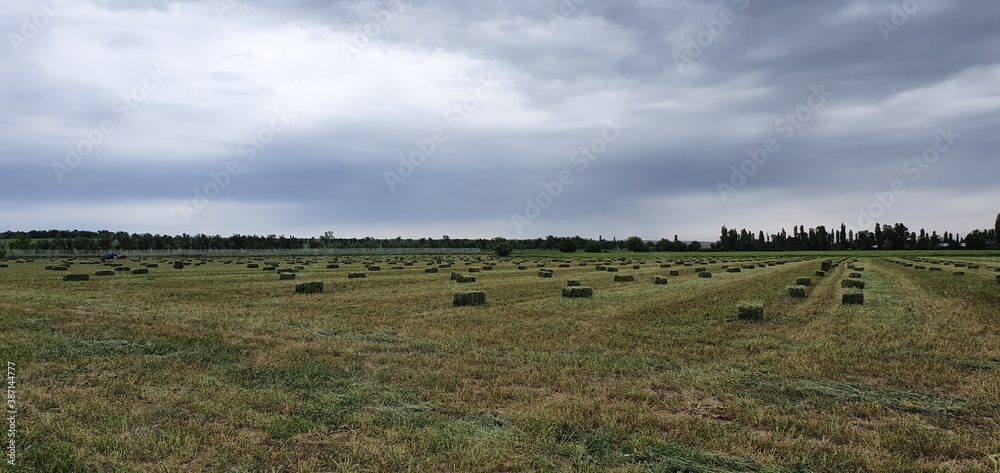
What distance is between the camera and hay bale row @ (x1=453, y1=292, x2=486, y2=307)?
825 inches

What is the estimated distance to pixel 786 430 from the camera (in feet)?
23.4

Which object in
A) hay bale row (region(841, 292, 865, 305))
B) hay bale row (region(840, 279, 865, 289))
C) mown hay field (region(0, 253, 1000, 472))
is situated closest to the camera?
mown hay field (region(0, 253, 1000, 472))

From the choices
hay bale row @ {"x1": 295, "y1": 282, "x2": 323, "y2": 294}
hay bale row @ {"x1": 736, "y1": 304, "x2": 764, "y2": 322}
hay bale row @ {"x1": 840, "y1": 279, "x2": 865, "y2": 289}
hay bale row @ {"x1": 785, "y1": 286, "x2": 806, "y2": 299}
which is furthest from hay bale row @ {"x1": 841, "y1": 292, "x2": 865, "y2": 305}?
hay bale row @ {"x1": 295, "y1": 282, "x2": 323, "y2": 294}

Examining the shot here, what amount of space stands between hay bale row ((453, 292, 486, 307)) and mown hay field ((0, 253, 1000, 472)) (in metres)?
3.09

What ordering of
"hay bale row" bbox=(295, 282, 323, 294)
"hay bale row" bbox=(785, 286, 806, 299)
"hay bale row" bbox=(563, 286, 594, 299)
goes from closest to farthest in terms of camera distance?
1. "hay bale row" bbox=(785, 286, 806, 299)
2. "hay bale row" bbox=(563, 286, 594, 299)
3. "hay bale row" bbox=(295, 282, 323, 294)

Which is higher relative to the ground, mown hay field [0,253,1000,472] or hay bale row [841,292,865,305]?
hay bale row [841,292,865,305]

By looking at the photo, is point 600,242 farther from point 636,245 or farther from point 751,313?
point 751,313

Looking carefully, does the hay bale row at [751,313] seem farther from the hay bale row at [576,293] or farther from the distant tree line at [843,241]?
the distant tree line at [843,241]

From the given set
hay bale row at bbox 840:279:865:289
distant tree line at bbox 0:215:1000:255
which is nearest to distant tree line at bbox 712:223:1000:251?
distant tree line at bbox 0:215:1000:255

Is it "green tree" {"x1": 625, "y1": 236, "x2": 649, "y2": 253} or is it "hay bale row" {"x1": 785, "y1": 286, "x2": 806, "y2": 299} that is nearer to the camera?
"hay bale row" {"x1": 785, "y1": 286, "x2": 806, "y2": 299}

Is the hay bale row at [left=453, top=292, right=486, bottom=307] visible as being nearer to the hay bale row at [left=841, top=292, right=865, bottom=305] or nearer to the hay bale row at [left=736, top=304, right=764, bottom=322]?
the hay bale row at [left=736, top=304, right=764, bottom=322]

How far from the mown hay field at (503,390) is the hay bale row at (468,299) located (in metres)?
3.09

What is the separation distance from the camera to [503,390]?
28.9 feet

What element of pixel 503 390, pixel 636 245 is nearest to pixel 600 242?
pixel 636 245
